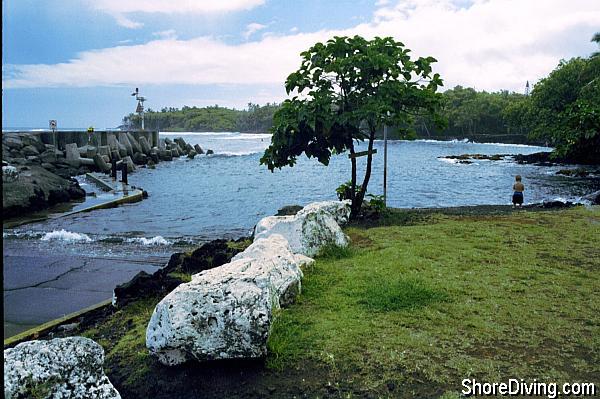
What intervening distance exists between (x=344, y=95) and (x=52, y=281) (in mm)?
7885

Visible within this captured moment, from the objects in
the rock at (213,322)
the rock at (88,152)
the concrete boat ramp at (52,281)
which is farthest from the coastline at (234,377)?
the rock at (88,152)

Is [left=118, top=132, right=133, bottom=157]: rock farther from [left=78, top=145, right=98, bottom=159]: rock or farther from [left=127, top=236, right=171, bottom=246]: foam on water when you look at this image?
[left=127, top=236, right=171, bottom=246]: foam on water

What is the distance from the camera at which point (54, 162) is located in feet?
117

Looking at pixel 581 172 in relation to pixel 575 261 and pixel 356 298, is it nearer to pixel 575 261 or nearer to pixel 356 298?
pixel 575 261

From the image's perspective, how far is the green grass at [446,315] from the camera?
15.7ft

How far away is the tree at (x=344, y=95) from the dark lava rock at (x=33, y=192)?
11730 millimetres

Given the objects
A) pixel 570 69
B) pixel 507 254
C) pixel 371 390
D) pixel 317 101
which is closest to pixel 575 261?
pixel 507 254

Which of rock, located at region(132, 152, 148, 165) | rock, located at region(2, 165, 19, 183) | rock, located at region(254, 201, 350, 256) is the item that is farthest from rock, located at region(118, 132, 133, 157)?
rock, located at region(254, 201, 350, 256)

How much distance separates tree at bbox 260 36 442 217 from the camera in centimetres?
1238

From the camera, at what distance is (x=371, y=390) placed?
178 inches

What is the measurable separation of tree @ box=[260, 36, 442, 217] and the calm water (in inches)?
194

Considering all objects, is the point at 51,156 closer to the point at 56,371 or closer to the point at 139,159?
the point at 139,159

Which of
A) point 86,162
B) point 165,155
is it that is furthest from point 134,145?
point 86,162

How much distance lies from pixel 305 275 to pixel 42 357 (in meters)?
4.05
